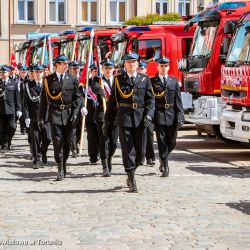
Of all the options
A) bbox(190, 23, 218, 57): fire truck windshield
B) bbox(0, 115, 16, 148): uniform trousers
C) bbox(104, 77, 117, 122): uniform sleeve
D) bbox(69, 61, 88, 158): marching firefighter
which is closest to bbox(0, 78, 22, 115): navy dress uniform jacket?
bbox(0, 115, 16, 148): uniform trousers

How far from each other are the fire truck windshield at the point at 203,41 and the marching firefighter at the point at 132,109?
7069mm

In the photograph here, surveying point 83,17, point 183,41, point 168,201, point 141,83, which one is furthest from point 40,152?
point 83,17

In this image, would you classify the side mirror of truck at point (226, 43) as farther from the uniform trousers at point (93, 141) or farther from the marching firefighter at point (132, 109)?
the marching firefighter at point (132, 109)

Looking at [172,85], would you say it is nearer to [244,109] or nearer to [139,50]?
[244,109]

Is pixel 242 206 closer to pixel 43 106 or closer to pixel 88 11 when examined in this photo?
pixel 43 106

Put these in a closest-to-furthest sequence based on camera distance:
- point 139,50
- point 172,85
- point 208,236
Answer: point 208,236
point 172,85
point 139,50

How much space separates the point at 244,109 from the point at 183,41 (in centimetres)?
790

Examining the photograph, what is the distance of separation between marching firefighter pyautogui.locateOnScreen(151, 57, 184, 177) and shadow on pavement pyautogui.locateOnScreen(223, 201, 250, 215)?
9.37 ft

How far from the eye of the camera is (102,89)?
1459cm

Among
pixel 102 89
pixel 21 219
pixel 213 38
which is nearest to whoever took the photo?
pixel 21 219

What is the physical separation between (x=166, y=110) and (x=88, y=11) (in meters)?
43.3

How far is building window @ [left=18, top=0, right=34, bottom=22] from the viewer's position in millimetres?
55031

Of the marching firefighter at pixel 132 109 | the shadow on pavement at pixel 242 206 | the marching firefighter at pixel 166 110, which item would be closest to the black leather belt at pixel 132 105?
the marching firefighter at pixel 132 109

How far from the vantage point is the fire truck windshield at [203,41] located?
18.7m
